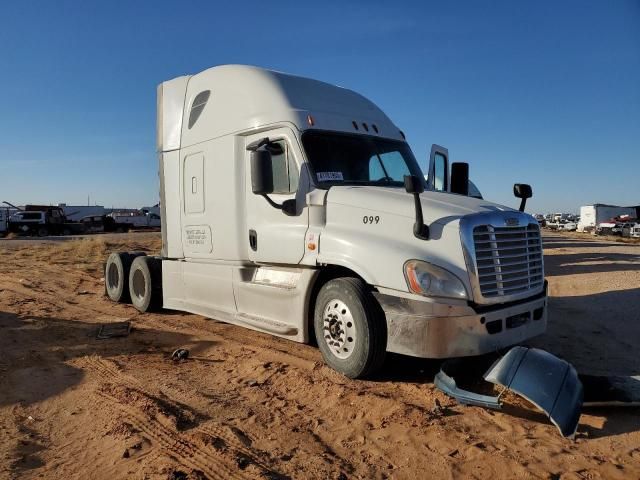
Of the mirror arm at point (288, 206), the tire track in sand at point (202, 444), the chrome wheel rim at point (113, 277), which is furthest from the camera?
the chrome wheel rim at point (113, 277)

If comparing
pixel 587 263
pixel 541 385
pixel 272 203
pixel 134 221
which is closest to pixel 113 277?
pixel 272 203

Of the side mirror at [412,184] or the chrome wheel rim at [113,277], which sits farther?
the chrome wheel rim at [113,277]

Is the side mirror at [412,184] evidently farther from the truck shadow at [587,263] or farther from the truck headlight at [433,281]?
the truck shadow at [587,263]

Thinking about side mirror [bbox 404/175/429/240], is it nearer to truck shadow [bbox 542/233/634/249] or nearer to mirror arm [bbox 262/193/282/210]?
mirror arm [bbox 262/193/282/210]

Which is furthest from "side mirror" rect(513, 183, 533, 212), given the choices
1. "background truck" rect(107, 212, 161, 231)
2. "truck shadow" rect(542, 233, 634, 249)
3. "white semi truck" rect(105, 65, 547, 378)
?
"background truck" rect(107, 212, 161, 231)

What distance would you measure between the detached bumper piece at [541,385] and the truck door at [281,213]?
242cm

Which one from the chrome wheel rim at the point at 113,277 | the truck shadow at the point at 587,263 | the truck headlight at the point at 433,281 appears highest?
the truck headlight at the point at 433,281

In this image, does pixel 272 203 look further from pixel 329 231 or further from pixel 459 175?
pixel 459 175

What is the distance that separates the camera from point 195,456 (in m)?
3.74

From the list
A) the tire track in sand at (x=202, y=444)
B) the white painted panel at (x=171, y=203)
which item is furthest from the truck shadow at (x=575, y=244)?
the tire track in sand at (x=202, y=444)

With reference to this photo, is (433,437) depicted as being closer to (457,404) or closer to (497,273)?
(457,404)

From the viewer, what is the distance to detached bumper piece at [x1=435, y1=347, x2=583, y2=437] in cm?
405

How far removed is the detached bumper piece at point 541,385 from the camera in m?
4.05

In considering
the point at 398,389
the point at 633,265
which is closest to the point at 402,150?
the point at 398,389
